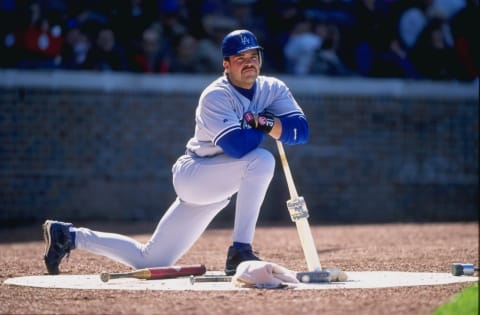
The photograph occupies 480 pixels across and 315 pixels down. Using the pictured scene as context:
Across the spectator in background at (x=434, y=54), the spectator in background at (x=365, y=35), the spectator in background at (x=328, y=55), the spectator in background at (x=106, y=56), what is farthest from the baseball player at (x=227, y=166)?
the spectator in background at (x=434, y=54)

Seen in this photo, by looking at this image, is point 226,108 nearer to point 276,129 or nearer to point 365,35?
point 276,129

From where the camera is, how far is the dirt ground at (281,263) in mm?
5750

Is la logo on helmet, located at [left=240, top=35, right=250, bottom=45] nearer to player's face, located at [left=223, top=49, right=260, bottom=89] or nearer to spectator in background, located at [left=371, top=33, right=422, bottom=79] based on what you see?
player's face, located at [left=223, top=49, right=260, bottom=89]

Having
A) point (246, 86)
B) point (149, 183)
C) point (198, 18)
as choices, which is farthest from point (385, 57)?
point (246, 86)

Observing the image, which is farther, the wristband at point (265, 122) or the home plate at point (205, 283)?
the wristband at point (265, 122)

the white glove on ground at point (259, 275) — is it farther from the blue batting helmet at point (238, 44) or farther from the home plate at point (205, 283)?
the blue batting helmet at point (238, 44)

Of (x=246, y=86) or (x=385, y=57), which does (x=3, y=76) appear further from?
(x=246, y=86)

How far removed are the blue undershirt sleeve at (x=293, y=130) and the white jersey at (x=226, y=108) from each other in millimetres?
107

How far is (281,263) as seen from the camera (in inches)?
352

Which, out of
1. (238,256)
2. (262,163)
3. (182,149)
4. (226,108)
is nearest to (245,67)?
(226,108)

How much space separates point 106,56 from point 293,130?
322 inches

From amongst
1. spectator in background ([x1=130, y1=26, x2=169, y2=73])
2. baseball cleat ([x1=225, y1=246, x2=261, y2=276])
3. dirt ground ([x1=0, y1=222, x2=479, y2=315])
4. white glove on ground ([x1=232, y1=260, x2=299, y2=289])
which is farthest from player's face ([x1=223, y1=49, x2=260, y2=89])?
spectator in background ([x1=130, y1=26, x2=169, y2=73])

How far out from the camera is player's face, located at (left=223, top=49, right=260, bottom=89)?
7113 millimetres

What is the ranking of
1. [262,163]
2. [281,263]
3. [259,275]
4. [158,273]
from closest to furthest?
1. [259,275]
2. [262,163]
3. [158,273]
4. [281,263]
